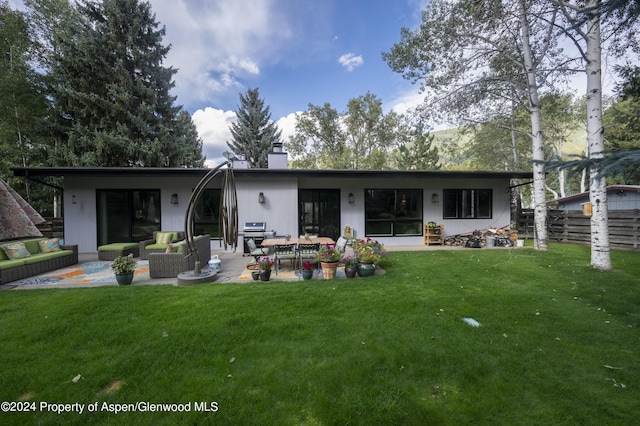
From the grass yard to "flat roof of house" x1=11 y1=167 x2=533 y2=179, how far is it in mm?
4315

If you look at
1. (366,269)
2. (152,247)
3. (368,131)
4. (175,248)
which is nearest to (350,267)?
(366,269)

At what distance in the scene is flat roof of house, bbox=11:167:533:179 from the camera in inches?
289

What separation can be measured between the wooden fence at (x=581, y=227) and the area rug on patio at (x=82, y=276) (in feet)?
42.9

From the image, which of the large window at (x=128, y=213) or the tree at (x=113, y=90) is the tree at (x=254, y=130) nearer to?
the tree at (x=113, y=90)

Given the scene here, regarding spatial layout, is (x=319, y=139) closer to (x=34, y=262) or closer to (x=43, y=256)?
(x=43, y=256)

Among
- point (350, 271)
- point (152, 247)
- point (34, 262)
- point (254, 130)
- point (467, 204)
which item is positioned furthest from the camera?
point (254, 130)

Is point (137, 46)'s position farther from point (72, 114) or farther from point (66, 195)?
point (66, 195)

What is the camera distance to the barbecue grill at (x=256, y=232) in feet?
26.2

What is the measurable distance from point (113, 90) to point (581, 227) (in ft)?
68.8

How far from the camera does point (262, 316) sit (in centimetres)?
328

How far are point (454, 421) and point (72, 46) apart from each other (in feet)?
63.2

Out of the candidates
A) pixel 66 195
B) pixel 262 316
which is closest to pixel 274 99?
pixel 66 195

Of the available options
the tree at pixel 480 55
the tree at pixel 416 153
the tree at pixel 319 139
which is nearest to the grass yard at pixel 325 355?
the tree at pixel 480 55

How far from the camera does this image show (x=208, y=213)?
8734 mm
